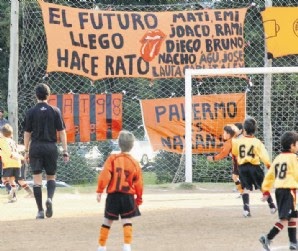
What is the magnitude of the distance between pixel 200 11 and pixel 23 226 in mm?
10356

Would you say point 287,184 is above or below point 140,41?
below

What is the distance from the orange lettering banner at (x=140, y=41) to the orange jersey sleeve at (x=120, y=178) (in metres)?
11.7

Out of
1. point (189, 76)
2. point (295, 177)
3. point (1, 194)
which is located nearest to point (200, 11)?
point (189, 76)

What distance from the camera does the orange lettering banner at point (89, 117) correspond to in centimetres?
2167

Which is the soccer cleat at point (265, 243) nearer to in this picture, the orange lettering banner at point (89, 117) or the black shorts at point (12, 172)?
the black shorts at point (12, 172)

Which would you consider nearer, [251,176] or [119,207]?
[119,207]

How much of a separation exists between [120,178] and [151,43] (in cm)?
1209

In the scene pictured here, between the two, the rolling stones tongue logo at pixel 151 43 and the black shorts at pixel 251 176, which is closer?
the black shorts at pixel 251 176

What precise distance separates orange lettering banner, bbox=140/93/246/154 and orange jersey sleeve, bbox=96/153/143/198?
11.4 m

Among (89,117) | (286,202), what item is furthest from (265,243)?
(89,117)

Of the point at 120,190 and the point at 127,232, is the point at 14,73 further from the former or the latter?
the point at 127,232

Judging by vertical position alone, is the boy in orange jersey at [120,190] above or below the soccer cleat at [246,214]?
above

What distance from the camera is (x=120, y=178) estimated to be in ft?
32.9

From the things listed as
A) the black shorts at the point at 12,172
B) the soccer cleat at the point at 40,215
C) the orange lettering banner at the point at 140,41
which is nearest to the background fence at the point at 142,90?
the orange lettering banner at the point at 140,41
